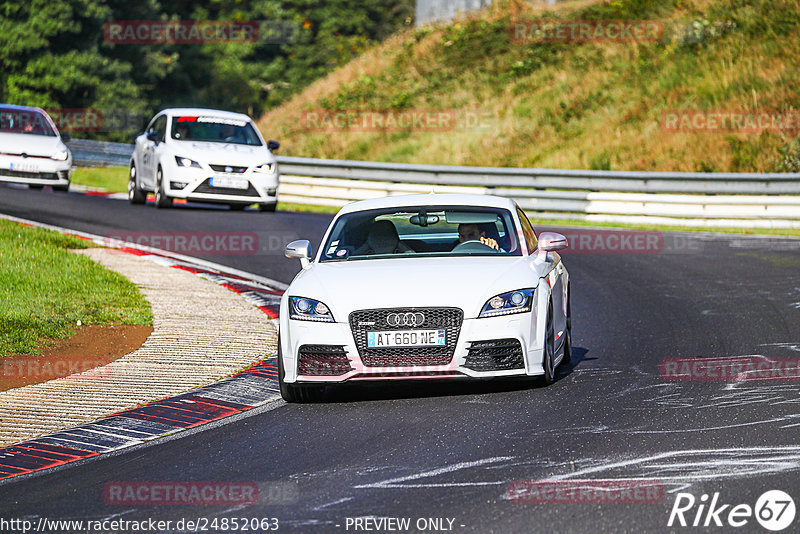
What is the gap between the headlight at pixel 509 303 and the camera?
28.6 ft

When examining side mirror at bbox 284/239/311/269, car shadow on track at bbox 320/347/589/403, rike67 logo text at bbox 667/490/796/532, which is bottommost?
car shadow on track at bbox 320/347/589/403

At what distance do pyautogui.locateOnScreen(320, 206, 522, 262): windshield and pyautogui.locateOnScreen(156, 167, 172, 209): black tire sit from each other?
40.4ft

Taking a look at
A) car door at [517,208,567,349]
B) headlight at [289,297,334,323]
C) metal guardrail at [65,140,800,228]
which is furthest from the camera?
metal guardrail at [65,140,800,228]

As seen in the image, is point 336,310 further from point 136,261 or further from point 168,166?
point 168,166

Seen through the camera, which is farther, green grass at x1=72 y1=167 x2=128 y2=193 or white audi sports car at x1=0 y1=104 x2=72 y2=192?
green grass at x1=72 y1=167 x2=128 y2=193

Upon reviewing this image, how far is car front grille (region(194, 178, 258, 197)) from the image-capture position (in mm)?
21578

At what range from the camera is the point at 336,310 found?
875 cm

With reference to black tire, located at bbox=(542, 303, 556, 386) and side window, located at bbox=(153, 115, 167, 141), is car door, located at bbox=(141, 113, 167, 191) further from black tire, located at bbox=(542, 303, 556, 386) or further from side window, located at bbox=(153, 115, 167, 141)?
black tire, located at bbox=(542, 303, 556, 386)

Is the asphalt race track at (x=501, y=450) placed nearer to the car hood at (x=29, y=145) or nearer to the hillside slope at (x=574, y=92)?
the car hood at (x=29, y=145)

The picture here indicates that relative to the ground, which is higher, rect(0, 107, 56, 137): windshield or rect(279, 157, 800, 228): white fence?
rect(0, 107, 56, 137): windshield

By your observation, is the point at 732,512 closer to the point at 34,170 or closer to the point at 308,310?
the point at 308,310

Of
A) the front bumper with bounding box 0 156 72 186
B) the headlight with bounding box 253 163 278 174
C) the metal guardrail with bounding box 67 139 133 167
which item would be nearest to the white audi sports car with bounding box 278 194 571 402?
the headlight with bounding box 253 163 278 174

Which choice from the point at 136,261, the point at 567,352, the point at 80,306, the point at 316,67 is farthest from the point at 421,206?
the point at 316,67

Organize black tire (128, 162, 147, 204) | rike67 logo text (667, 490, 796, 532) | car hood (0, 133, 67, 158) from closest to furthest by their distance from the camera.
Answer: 1. rike67 logo text (667, 490, 796, 532)
2. black tire (128, 162, 147, 204)
3. car hood (0, 133, 67, 158)
